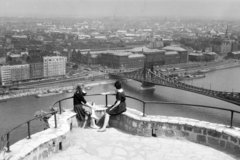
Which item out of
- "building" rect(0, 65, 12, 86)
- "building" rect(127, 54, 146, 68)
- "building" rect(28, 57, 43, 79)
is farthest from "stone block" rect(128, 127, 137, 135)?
"building" rect(127, 54, 146, 68)

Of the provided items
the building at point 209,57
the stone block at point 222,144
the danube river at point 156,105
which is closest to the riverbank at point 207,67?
the building at point 209,57

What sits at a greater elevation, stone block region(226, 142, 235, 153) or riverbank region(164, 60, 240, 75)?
stone block region(226, 142, 235, 153)

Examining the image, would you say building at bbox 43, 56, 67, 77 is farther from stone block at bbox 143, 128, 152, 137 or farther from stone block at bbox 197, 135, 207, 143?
stone block at bbox 197, 135, 207, 143

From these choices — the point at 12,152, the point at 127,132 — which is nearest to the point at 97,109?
the point at 127,132

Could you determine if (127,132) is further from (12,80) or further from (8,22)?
(8,22)

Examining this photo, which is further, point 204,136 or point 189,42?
point 189,42
